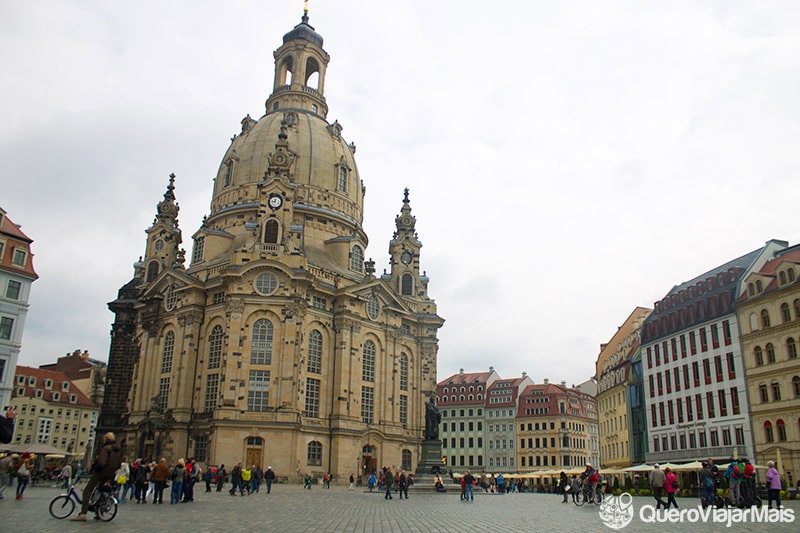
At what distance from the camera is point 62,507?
1755 centimetres

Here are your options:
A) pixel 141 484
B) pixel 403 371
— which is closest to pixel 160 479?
pixel 141 484

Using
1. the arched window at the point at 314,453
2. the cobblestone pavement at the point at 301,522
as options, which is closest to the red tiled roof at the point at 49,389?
the arched window at the point at 314,453

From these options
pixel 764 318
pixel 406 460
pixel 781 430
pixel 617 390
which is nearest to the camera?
pixel 781 430

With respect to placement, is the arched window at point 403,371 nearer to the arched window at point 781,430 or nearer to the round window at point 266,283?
the round window at point 266,283

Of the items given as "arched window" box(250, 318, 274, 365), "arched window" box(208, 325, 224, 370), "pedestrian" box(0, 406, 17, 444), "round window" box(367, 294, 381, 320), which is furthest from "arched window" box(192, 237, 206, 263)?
"pedestrian" box(0, 406, 17, 444)

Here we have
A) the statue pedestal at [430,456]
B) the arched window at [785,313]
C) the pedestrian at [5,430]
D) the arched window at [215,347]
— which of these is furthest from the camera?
the arched window at [215,347]

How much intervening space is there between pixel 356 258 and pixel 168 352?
21504 millimetres

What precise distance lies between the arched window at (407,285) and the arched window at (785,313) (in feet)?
129

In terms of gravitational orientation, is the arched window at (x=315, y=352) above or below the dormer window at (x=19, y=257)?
below

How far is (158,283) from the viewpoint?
6794 centimetres

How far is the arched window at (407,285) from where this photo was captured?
257 feet

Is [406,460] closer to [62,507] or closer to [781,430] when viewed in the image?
[781,430]

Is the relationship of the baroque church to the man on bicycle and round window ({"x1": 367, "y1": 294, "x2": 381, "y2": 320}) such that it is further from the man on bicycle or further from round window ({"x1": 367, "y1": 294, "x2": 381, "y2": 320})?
the man on bicycle

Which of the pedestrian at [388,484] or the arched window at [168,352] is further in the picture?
the arched window at [168,352]
